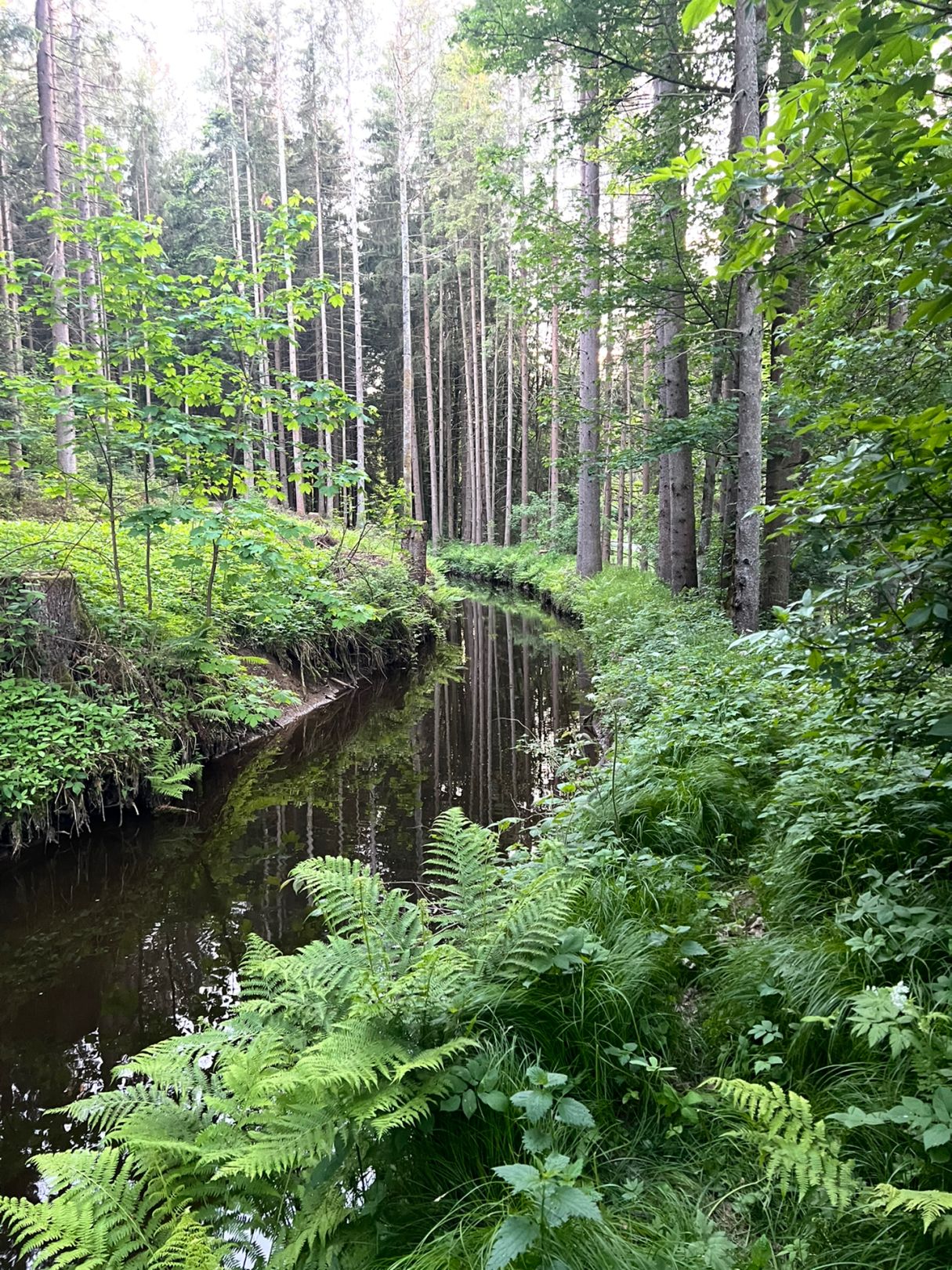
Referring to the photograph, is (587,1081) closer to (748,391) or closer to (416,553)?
(748,391)

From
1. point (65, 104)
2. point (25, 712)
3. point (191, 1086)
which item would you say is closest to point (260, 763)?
point (25, 712)

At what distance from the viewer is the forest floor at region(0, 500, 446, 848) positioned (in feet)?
18.4

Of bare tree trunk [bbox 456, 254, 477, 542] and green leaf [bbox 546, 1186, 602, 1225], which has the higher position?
bare tree trunk [bbox 456, 254, 477, 542]

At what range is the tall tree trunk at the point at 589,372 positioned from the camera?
8.81 meters

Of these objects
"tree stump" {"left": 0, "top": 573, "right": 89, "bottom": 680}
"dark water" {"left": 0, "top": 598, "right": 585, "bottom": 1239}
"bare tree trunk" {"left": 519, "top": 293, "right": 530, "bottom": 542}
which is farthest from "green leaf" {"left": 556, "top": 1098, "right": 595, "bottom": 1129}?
"bare tree trunk" {"left": 519, "top": 293, "right": 530, "bottom": 542}

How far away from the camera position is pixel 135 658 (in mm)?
6785

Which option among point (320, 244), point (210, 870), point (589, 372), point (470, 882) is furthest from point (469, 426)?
point (470, 882)

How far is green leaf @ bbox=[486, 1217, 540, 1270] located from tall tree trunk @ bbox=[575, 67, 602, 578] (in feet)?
29.5

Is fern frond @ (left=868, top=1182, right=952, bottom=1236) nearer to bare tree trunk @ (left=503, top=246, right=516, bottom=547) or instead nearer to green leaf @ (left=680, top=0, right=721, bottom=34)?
green leaf @ (left=680, top=0, right=721, bottom=34)

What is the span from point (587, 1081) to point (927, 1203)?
46.1 inches

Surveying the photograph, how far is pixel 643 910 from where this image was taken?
3057mm

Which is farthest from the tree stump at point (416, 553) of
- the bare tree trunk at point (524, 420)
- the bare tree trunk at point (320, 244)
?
the bare tree trunk at point (524, 420)

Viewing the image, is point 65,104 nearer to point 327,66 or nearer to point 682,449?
point 327,66

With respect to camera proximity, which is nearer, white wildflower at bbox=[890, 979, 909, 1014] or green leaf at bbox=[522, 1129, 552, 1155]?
green leaf at bbox=[522, 1129, 552, 1155]
